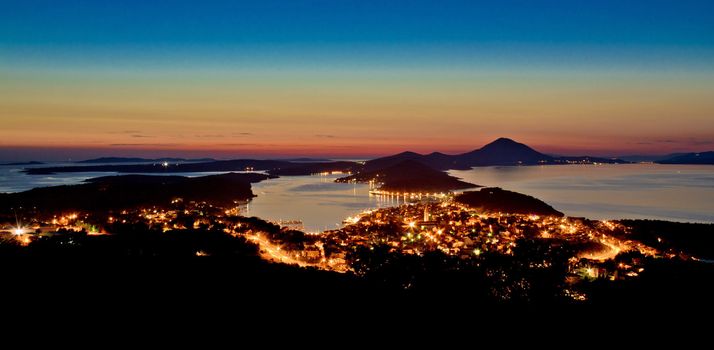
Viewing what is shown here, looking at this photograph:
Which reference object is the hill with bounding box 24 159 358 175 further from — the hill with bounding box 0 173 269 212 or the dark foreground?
→ the dark foreground

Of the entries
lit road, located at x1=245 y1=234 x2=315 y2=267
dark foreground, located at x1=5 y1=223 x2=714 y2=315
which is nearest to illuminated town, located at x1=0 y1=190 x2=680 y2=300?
lit road, located at x1=245 y1=234 x2=315 y2=267

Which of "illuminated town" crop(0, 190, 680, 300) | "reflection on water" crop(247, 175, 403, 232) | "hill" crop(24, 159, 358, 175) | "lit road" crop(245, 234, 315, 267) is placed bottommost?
"reflection on water" crop(247, 175, 403, 232)

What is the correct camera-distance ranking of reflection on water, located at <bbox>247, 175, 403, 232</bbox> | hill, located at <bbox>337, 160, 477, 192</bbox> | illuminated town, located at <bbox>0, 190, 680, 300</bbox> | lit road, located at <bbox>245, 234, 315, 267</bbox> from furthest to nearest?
hill, located at <bbox>337, 160, 477, 192</bbox>
reflection on water, located at <bbox>247, 175, 403, 232</bbox>
lit road, located at <bbox>245, 234, 315, 267</bbox>
illuminated town, located at <bbox>0, 190, 680, 300</bbox>

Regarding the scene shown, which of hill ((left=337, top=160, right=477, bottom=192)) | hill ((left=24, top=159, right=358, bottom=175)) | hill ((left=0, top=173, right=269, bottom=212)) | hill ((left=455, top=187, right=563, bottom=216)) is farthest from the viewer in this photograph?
hill ((left=24, top=159, right=358, bottom=175))

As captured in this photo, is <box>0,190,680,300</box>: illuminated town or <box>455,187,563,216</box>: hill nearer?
<box>0,190,680,300</box>: illuminated town

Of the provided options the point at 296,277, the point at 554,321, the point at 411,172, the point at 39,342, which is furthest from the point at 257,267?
the point at 411,172

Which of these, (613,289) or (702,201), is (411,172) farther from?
(613,289)
